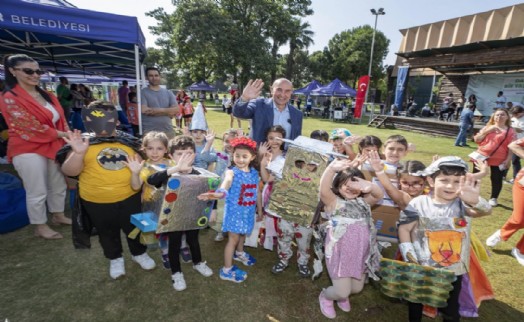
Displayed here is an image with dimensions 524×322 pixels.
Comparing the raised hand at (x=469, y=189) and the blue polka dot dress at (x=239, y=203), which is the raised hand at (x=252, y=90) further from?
the raised hand at (x=469, y=189)

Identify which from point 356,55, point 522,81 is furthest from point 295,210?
point 356,55

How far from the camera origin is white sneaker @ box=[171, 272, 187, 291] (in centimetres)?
276

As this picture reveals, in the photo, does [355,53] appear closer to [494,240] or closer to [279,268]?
[494,240]

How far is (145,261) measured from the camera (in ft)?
10.3

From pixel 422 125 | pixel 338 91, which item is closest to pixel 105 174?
pixel 422 125

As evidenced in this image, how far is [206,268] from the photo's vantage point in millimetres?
3066

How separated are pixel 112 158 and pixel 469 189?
3244 mm

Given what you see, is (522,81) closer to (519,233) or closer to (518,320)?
(519,233)

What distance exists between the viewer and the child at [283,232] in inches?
120

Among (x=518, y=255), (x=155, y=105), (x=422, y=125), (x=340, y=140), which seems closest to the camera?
(x=518, y=255)

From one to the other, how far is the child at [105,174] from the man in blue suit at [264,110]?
161 cm

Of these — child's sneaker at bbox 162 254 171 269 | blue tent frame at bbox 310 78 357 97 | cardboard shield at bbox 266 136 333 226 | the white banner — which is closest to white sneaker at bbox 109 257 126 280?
child's sneaker at bbox 162 254 171 269

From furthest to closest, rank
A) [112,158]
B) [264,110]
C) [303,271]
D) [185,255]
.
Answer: [264,110] < [185,255] < [303,271] < [112,158]

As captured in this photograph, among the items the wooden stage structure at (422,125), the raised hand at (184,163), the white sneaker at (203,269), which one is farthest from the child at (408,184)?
the wooden stage structure at (422,125)
